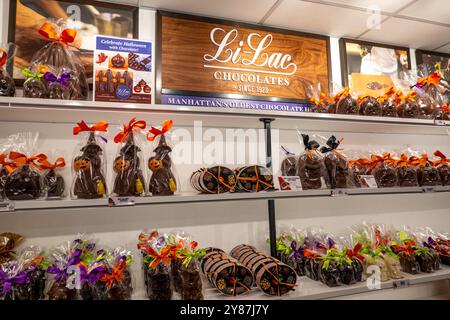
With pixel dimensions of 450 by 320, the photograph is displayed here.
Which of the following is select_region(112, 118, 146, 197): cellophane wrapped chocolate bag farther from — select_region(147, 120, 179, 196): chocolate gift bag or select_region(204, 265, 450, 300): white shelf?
select_region(204, 265, 450, 300): white shelf

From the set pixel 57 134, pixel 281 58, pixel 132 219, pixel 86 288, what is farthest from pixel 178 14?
pixel 86 288

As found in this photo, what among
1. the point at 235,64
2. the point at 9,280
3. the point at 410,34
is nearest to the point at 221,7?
the point at 235,64

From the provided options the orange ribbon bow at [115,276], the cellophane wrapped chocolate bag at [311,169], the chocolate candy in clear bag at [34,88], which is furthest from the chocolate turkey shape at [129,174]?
the cellophane wrapped chocolate bag at [311,169]

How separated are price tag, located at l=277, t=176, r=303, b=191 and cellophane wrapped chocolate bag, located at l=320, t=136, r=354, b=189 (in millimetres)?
226

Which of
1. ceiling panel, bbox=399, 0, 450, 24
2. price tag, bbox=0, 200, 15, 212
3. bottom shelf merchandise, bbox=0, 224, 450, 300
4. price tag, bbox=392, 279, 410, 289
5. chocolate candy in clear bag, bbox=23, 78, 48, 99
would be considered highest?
ceiling panel, bbox=399, 0, 450, 24

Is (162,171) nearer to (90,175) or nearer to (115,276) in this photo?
(90,175)

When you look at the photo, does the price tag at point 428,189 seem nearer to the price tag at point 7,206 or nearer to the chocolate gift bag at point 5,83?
the price tag at point 7,206

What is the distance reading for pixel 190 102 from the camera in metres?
2.02

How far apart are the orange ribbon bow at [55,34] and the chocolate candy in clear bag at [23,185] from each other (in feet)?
2.04

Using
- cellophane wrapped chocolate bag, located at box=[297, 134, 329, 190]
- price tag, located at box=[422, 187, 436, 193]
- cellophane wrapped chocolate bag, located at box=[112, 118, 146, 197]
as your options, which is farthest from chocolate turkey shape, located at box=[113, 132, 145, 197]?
price tag, located at box=[422, 187, 436, 193]

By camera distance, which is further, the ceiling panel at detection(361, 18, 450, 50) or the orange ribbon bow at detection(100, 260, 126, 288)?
the ceiling panel at detection(361, 18, 450, 50)

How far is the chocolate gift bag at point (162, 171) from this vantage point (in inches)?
59.2

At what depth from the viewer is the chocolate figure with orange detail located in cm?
150

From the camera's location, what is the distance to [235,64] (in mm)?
2162
